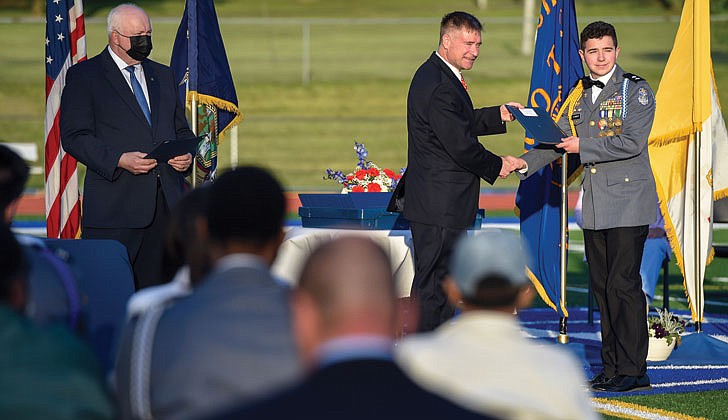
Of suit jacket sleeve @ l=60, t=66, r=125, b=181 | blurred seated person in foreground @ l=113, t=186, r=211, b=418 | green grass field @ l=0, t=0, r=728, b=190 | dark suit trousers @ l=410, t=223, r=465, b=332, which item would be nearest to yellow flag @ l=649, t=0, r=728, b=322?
dark suit trousers @ l=410, t=223, r=465, b=332

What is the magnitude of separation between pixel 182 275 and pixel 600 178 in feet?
14.6

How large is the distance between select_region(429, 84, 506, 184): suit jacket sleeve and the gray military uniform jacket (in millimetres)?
617

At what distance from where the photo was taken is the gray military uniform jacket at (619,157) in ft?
24.3

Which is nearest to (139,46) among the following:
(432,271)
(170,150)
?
(170,150)

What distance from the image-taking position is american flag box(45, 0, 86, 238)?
354 inches

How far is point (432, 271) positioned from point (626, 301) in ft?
3.93

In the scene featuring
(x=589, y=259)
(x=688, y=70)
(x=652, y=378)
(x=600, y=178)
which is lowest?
(x=652, y=378)

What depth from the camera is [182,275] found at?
358 cm

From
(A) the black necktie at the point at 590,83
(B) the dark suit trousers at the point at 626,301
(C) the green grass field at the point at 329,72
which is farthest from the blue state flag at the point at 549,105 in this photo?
(C) the green grass field at the point at 329,72

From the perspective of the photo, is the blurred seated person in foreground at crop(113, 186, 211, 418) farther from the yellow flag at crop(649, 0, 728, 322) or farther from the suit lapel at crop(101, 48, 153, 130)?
the yellow flag at crop(649, 0, 728, 322)

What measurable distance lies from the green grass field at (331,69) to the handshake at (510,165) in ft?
23.6

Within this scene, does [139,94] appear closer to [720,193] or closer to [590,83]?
[590,83]

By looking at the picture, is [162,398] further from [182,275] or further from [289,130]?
→ [289,130]

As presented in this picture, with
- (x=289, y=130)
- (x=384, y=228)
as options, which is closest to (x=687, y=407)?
(x=384, y=228)
